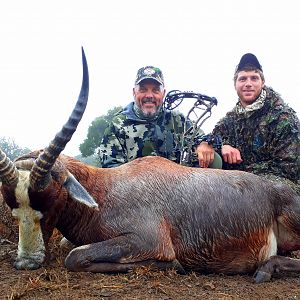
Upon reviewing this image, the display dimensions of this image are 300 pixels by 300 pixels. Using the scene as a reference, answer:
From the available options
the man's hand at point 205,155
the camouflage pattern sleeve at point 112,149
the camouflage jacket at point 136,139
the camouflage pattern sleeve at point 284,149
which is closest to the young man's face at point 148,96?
Answer: the camouflage jacket at point 136,139

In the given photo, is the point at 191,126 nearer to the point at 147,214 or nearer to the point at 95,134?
→ the point at 147,214

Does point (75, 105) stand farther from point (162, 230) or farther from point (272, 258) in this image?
point (272, 258)

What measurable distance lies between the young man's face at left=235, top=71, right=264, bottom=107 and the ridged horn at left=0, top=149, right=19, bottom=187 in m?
3.97

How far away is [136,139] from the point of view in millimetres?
7805

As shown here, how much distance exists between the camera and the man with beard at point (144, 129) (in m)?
7.72

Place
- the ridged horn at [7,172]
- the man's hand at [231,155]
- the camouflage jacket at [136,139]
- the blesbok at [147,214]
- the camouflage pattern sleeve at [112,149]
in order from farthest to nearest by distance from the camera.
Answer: the camouflage jacket at [136,139] → the camouflage pattern sleeve at [112,149] → the man's hand at [231,155] → the blesbok at [147,214] → the ridged horn at [7,172]

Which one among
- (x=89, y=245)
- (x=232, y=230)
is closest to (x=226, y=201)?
(x=232, y=230)

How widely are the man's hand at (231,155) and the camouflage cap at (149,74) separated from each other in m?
1.87

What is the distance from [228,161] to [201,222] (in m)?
1.86

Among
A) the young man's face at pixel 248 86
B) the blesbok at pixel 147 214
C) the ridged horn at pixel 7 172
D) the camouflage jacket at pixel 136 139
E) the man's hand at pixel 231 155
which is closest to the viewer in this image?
the ridged horn at pixel 7 172

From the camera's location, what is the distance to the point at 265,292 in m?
4.15

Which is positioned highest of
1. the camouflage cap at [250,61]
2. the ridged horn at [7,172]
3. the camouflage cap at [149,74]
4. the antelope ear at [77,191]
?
the camouflage cap at [250,61]

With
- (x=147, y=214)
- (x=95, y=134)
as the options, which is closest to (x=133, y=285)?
(x=147, y=214)

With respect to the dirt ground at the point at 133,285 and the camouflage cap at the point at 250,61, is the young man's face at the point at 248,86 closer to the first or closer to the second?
the camouflage cap at the point at 250,61
